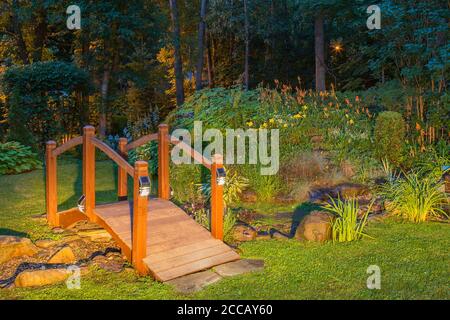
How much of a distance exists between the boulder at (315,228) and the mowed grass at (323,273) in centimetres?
15

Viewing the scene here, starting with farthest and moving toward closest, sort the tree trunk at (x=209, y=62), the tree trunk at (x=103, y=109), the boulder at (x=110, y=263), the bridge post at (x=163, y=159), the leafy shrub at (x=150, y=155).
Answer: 1. the tree trunk at (x=209, y=62)
2. the tree trunk at (x=103, y=109)
3. the leafy shrub at (x=150, y=155)
4. the bridge post at (x=163, y=159)
5. the boulder at (x=110, y=263)

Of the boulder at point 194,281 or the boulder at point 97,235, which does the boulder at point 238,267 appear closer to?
the boulder at point 194,281

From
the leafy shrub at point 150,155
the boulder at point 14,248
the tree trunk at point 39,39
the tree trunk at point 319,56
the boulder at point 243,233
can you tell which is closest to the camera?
the boulder at point 14,248

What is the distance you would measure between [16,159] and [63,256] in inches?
267

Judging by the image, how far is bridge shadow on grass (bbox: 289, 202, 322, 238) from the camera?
21.4 feet

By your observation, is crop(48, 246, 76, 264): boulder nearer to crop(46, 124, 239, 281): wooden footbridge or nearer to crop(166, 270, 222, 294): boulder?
crop(46, 124, 239, 281): wooden footbridge

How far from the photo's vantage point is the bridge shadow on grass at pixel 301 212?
6534 mm

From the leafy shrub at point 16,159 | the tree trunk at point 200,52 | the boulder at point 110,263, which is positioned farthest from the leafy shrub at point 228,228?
the tree trunk at point 200,52

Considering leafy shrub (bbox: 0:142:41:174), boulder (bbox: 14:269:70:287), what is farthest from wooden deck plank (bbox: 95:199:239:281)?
leafy shrub (bbox: 0:142:41:174)

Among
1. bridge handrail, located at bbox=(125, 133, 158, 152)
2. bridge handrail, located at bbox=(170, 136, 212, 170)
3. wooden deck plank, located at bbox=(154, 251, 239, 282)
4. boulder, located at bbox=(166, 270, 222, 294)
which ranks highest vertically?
bridge handrail, located at bbox=(125, 133, 158, 152)

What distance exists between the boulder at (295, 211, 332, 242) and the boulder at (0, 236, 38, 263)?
9.73 ft
